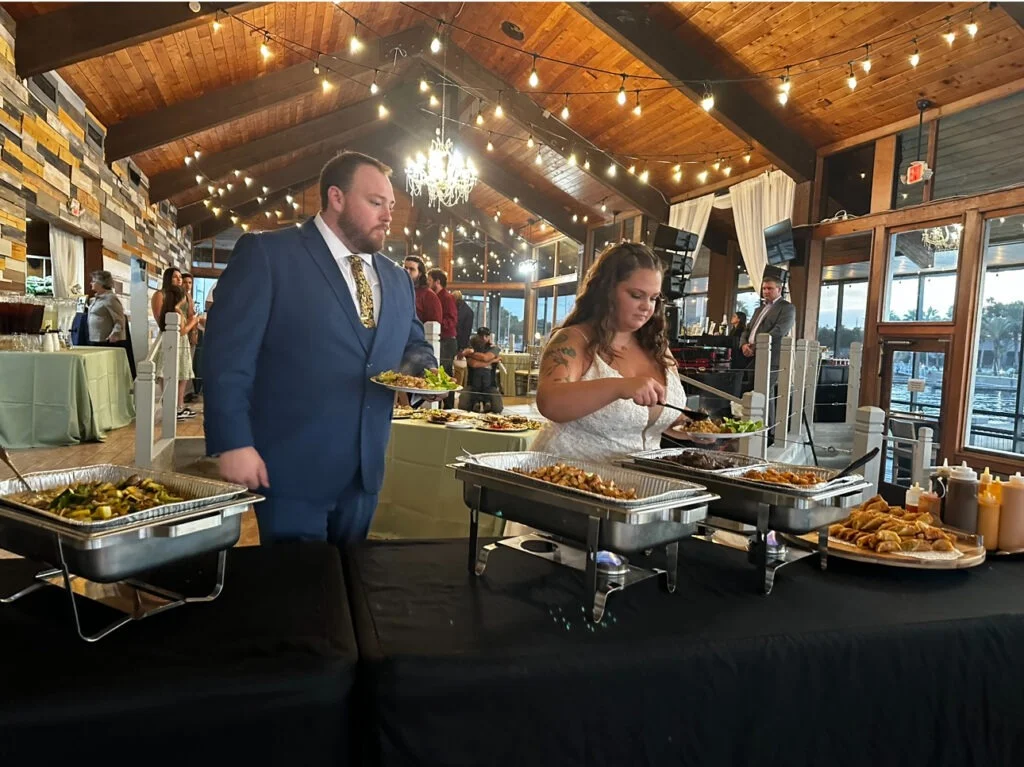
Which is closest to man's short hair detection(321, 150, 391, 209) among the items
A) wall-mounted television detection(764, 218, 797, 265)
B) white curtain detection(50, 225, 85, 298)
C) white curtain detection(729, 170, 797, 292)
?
white curtain detection(50, 225, 85, 298)

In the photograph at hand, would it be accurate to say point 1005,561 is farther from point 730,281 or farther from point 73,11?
point 730,281

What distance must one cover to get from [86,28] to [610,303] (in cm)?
517

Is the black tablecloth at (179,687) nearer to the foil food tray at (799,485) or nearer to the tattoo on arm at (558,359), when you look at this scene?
the foil food tray at (799,485)

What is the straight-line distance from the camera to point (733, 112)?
596 centimetres

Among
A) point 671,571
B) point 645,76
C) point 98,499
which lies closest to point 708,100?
point 645,76

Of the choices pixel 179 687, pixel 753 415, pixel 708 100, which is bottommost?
pixel 179 687

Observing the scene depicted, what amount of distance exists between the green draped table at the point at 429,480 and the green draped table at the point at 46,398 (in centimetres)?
293

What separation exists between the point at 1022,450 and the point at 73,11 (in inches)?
303

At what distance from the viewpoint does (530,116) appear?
8305 millimetres

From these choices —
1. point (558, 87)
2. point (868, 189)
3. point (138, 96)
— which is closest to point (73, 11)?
point (138, 96)

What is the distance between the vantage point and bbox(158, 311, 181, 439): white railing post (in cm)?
321

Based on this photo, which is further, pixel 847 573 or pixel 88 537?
pixel 847 573

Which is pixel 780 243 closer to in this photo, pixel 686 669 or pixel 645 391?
pixel 645 391

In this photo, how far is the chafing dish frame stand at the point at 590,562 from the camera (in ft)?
3.02
